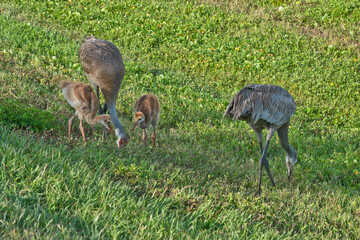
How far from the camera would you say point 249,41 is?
1147 centimetres

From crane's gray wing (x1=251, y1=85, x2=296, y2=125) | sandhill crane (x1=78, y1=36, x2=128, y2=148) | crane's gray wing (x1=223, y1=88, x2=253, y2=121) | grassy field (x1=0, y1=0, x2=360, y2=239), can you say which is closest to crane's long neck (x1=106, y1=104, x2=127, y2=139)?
sandhill crane (x1=78, y1=36, x2=128, y2=148)

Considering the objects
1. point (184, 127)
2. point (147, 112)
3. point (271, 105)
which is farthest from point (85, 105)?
point (271, 105)

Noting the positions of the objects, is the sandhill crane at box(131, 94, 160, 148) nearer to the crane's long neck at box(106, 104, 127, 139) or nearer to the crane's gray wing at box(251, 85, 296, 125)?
the crane's long neck at box(106, 104, 127, 139)

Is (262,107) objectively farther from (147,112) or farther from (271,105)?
(147,112)

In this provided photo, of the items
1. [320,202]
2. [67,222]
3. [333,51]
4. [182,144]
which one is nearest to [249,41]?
[333,51]

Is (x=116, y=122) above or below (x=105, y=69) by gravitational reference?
below

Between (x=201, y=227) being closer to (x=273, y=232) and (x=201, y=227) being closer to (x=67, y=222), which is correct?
(x=273, y=232)

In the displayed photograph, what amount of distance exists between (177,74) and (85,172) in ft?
18.8

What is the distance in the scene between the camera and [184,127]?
7512 mm

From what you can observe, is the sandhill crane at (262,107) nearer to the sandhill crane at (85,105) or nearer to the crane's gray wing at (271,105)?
the crane's gray wing at (271,105)

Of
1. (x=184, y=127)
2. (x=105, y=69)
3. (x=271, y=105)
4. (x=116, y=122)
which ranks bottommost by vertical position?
(x=184, y=127)

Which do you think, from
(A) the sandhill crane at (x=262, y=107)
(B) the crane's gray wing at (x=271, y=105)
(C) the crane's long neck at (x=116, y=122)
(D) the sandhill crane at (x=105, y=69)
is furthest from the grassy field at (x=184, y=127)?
(B) the crane's gray wing at (x=271, y=105)

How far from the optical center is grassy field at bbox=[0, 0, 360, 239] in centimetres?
421

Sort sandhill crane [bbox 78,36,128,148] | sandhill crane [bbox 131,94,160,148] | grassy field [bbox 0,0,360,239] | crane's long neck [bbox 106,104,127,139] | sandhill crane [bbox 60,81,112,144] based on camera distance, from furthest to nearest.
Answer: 1. sandhill crane [bbox 78,36,128,148]
2. sandhill crane [bbox 131,94,160,148]
3. sandhill crane [bbox 60,81,112,144]
4. crane's long neck [bbox 106,104,127,139]
5. grassy field [bbox 0,0,360,239]
